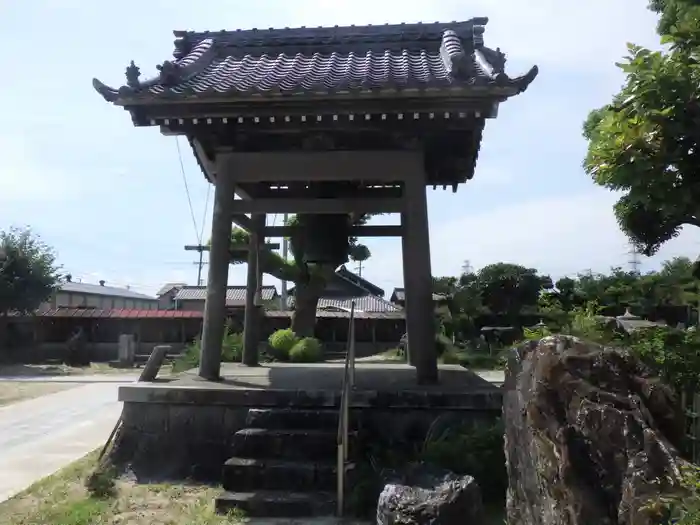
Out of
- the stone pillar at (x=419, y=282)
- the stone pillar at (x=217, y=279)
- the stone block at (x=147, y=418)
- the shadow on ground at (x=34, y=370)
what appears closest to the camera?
the stone block at (x=147, y=418)

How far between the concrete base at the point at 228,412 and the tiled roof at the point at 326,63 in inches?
131

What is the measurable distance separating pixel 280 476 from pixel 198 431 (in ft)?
5.08

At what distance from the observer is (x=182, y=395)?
274 inches

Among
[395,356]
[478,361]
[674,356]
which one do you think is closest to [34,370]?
[395,356]

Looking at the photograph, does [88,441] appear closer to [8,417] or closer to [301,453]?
[8,417]

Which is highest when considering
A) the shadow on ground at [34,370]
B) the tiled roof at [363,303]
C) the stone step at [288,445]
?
the tiled roof at [363,303]

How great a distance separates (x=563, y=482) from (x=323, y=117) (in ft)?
17.1

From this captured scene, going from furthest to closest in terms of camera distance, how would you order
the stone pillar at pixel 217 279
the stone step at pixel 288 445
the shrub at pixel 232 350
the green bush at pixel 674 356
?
the shrub at pixel 232 350
the stone pillar at pixel 217 279
the stone step at pixel 288 445
the green bush at pixel 674 356

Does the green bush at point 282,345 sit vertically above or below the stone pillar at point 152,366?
above

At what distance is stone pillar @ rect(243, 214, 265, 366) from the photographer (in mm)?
10641

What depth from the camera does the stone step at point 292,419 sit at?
21.2 feet

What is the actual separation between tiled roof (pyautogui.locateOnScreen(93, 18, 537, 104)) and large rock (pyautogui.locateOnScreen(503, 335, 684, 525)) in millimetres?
4094

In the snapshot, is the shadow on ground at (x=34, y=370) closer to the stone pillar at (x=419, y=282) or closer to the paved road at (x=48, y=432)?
the paved road at (x=48, y=432)

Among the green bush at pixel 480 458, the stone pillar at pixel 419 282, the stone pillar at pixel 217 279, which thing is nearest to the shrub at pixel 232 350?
the stone pillar at pixel 217 279
